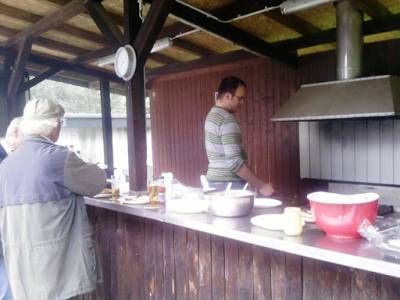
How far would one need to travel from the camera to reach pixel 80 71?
6469mm

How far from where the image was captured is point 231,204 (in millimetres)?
1988

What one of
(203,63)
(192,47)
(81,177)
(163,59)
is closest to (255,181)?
(81,177)

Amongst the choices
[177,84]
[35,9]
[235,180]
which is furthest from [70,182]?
[177,84]

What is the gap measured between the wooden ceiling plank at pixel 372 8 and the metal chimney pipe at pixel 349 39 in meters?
0.10

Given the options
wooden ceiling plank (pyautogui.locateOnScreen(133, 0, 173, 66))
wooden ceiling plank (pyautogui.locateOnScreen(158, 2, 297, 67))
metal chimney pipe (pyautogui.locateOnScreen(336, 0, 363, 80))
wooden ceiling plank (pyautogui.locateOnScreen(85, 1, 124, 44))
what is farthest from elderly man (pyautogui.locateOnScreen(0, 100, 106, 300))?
metal chimney pipe (pyautogui.locateOnScreen(336, 0, 363, 80))

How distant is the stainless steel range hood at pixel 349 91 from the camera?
3.06 metres

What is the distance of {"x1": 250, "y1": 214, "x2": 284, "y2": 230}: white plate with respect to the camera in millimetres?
1751

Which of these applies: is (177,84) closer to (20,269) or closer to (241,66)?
(241,66)

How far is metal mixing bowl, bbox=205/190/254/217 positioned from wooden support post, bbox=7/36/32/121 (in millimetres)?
4144

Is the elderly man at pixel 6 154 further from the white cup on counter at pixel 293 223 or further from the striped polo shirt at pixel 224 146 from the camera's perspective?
the white cup on counter at pixel 293 223

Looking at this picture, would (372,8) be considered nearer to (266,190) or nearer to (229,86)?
(229,86)

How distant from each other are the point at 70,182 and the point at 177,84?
15.9 ft

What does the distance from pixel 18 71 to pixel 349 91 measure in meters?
4.57

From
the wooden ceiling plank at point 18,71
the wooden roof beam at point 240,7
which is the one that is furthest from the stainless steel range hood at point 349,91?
the wooden ceiling plank at point 18,71
